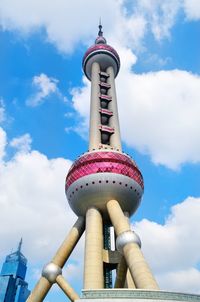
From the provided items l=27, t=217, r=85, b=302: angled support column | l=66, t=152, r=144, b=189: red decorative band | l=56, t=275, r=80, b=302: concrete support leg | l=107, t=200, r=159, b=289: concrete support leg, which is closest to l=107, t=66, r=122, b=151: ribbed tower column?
l=66, t=152, r=144, b=189: red decorative band

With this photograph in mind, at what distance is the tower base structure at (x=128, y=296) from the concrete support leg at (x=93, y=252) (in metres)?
9.78

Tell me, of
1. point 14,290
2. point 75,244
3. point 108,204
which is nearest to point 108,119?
point 108,204

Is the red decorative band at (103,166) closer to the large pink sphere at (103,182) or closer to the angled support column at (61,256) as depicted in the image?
the large pink sphere at (103,182)

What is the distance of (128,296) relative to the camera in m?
23.4

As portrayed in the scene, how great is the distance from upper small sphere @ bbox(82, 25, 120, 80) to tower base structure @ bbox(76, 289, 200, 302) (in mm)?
44243

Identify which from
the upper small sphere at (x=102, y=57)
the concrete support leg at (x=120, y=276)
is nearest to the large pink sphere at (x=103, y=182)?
the concrete support leg at (x=120, y=276)

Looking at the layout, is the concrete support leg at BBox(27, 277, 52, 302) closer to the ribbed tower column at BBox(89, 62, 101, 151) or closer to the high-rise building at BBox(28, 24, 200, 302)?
the high-rise building at BBox(28, 24, 200, 302)

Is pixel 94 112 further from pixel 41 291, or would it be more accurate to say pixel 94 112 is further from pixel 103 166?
pixel 41 291

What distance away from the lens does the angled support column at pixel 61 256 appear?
36625mm

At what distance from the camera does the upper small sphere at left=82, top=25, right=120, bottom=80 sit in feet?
196

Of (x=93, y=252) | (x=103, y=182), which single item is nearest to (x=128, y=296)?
(x=93, y=252)

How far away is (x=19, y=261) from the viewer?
631 ft

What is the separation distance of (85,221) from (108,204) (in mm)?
4504

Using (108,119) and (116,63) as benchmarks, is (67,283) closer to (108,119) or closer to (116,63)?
(108,119)
